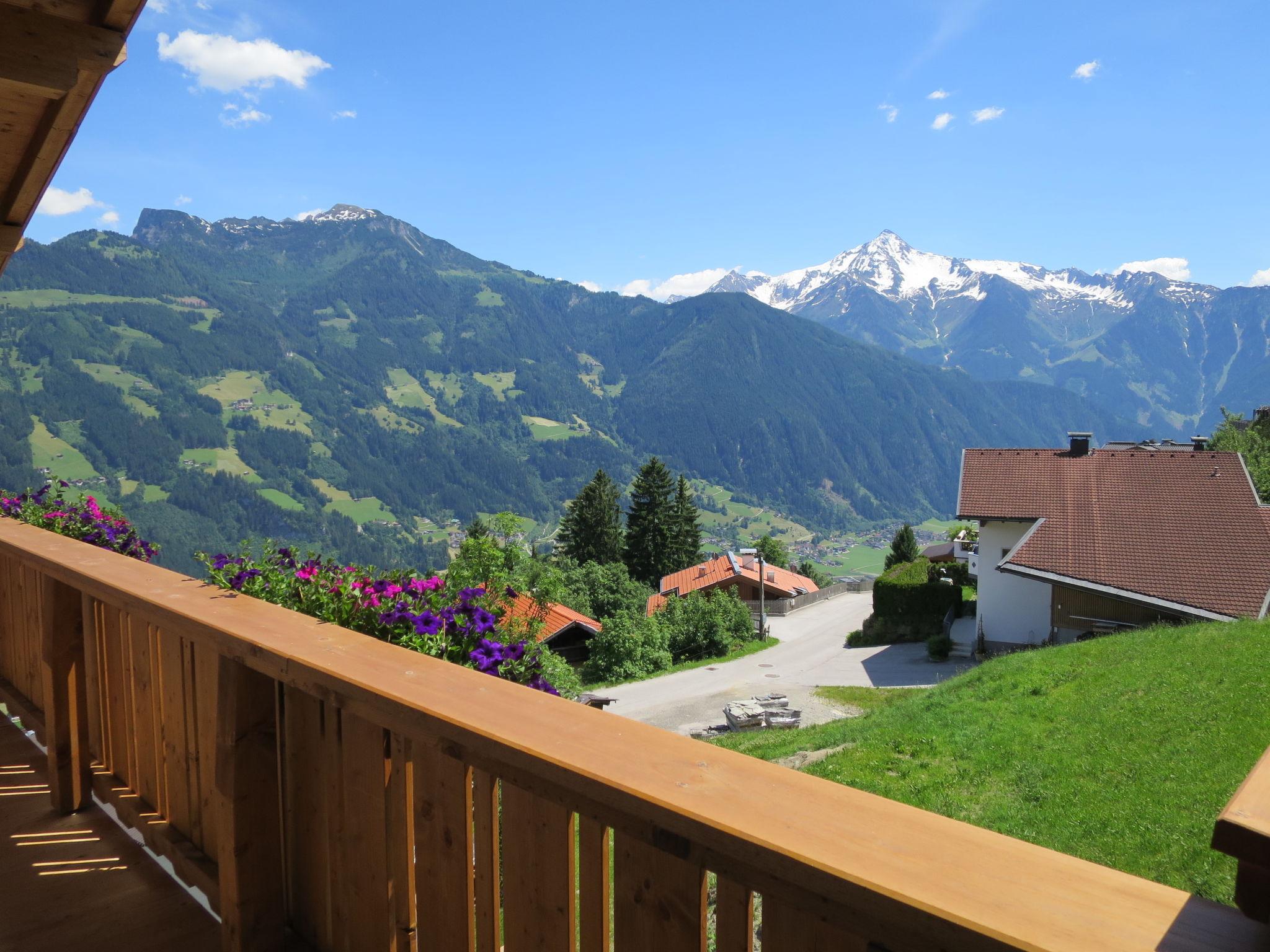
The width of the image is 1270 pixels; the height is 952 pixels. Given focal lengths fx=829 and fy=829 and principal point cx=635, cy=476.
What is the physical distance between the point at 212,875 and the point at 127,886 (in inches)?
20.9

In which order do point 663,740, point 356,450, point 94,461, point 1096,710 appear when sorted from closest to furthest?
point 663,740 < point 1096,710 < point 94,461 < point 356,450

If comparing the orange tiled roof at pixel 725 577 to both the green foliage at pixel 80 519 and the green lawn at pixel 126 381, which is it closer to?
the green foliage at pixel 80 519

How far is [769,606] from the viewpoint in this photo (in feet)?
143

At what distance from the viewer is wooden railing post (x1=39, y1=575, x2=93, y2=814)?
305 cm

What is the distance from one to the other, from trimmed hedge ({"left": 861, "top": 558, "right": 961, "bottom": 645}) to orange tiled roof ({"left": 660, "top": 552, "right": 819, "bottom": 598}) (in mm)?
11630

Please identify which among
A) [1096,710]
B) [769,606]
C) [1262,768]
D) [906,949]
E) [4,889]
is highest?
[1262,768]

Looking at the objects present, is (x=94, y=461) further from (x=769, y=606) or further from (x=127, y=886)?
(x=127, y=886)

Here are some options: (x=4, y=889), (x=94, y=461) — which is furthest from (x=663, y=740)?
(x=94, y=461)

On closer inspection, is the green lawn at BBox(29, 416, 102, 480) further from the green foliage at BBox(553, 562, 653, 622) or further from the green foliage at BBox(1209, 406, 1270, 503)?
the green foliage at BBox(1209, 406, 1270, 503)

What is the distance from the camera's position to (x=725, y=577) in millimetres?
43000

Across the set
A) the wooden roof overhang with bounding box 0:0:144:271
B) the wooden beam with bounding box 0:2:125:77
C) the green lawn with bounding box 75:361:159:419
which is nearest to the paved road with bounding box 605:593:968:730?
the wooden roof overhang with bounding box 0:0:144:271

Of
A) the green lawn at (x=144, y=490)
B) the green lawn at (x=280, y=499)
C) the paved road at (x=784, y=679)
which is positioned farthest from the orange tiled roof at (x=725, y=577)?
→ the green lawn at (x=144, y=490)

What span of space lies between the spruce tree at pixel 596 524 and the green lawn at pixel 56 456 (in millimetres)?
109104

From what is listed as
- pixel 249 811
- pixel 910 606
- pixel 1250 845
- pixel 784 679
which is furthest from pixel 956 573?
pixel 1250 845
